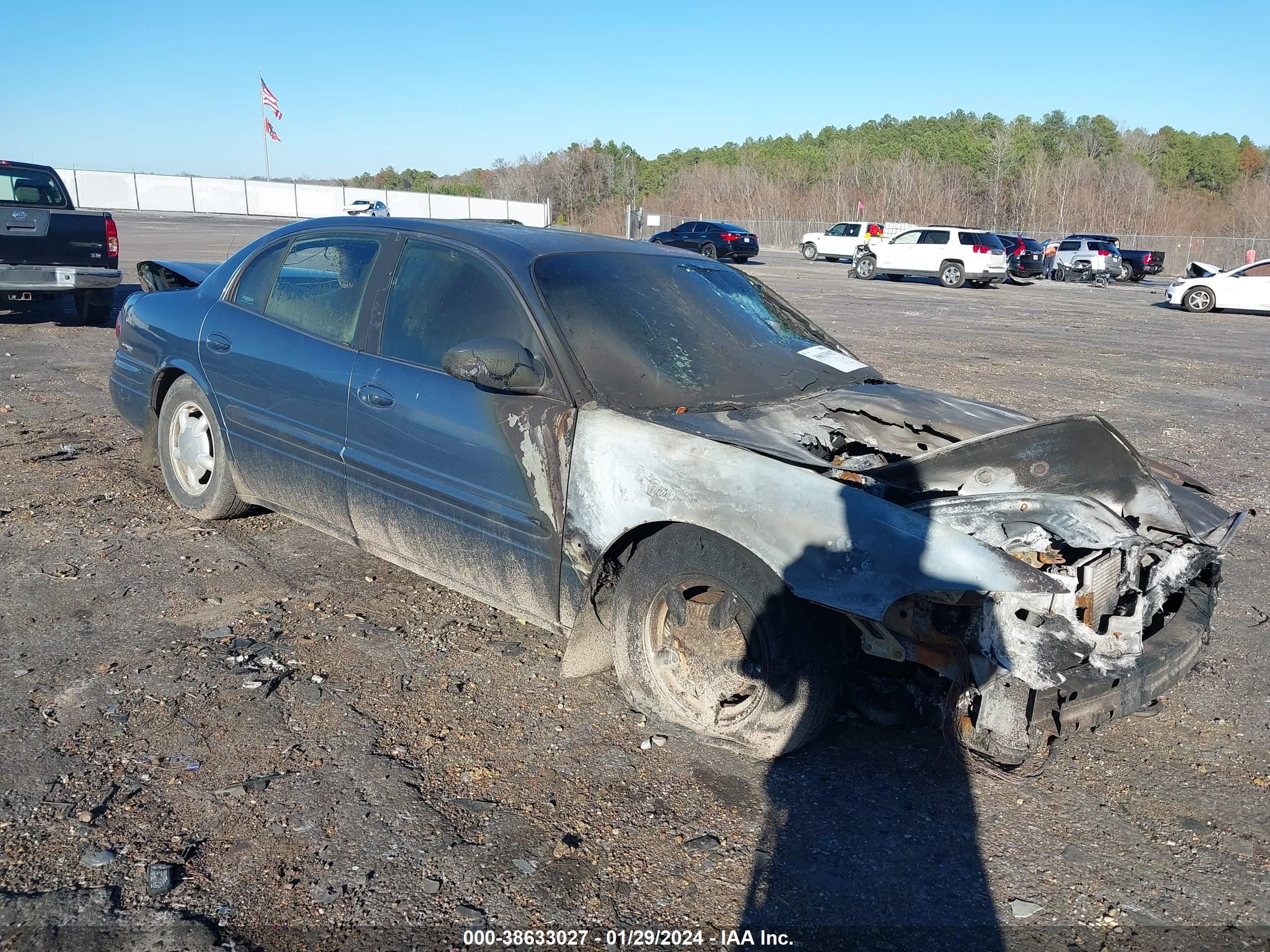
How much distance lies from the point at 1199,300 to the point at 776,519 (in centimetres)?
2441

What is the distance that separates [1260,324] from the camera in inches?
814

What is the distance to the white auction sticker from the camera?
443 centimetres

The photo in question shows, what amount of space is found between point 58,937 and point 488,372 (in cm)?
201

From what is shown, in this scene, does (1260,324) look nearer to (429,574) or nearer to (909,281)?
(909,281)

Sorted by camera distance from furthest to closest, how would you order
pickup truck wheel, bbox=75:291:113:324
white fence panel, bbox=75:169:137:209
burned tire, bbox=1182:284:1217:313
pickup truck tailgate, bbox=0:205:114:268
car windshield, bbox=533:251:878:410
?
white fence panel, bbox=75:169:137:209 < burned tire, bbox=1182:284:1217:313 < pickup truck wheel, bbox=75:291:113:324 < pickup truck tailgate, bbox=0:205:114:268 < car windshield, bbox=533:251:878:410

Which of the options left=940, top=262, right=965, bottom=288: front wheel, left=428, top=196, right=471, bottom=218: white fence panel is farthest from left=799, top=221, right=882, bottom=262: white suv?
left=428, top=196, right=471, bottom=218: white fence panel

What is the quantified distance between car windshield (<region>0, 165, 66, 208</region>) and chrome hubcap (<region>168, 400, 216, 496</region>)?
795cm

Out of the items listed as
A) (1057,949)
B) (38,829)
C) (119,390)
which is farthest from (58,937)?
(119,390)

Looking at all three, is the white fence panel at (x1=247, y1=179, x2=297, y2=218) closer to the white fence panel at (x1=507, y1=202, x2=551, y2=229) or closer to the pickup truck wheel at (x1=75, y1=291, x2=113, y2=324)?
the white fence panel at (x1=507, y1=202, x2=551, y2=229)

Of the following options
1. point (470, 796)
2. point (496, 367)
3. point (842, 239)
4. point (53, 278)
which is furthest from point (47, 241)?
point (842, 239)

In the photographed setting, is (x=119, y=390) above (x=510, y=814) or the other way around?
above

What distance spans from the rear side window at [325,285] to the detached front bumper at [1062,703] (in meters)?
2.86

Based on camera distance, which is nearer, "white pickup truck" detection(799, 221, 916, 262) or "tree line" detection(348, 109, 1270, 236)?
"white pickup truck" detection(799, 221, 916, 262)

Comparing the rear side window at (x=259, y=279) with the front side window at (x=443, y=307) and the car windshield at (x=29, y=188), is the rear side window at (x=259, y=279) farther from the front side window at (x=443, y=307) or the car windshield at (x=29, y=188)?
the car windshield at (x=29, y=188)
